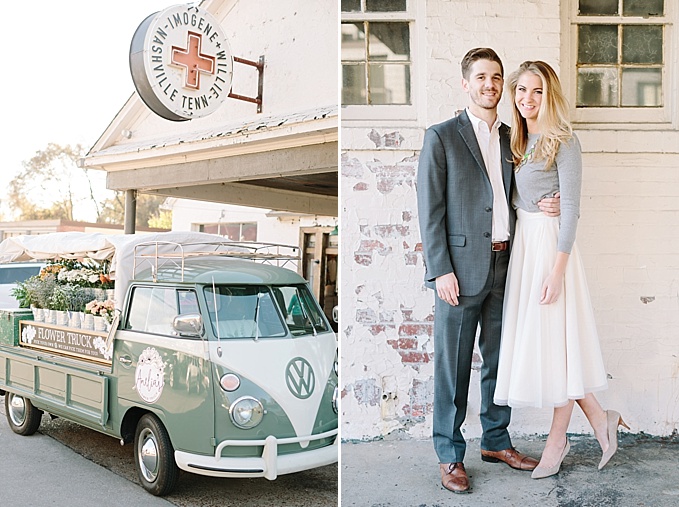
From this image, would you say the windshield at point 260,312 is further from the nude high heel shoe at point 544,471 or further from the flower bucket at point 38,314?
the flower bucket at point 38,314

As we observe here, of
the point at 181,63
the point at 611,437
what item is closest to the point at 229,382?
the point at 611,437

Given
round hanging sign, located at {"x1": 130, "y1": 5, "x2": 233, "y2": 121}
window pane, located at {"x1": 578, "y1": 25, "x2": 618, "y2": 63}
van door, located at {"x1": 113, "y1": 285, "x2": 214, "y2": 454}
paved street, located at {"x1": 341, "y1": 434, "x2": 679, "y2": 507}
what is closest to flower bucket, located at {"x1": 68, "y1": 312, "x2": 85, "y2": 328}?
van door, located at {"x1": 113, "y1": 285, "x2": 214, "y2": 454}

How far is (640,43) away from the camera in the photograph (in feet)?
12.8

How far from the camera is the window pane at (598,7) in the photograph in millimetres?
3896

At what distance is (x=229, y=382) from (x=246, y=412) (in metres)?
0.20

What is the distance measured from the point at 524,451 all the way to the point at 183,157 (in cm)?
573

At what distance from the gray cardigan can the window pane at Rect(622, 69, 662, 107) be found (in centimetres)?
97

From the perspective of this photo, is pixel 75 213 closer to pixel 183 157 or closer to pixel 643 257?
pixel 183 157

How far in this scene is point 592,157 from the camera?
3779 millimetres

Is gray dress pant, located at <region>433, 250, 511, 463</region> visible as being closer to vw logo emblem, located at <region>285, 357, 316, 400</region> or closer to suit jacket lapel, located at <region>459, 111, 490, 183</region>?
suit jacket lapel, located at <region>459, 111, 490, 183</region>

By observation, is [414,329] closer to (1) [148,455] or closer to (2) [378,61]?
(2) [378,61]

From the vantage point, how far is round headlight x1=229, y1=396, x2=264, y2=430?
160 inches

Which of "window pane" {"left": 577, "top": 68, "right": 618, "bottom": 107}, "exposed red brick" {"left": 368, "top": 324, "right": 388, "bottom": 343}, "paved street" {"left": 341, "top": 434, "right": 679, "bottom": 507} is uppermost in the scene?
"window pane" {"left": 577, "top": 68, "right": 618, "bottom": 107}

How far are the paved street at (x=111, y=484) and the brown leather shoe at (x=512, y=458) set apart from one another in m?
1.31
